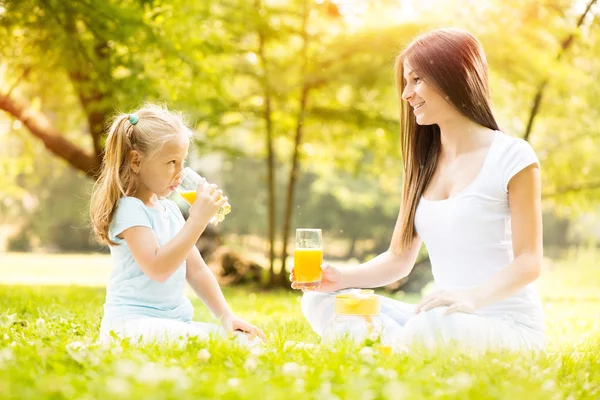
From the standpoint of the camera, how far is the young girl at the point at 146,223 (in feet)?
11.2

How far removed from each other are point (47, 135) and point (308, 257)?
7550 mm

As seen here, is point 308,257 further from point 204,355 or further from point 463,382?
point 463,382

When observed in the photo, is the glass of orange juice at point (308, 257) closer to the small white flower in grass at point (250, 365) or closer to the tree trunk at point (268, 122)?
the small white flower in grass at point (250, 365)

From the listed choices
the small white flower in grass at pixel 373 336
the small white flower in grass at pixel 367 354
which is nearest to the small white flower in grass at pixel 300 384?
the small white flower in grass at pixel 367 354

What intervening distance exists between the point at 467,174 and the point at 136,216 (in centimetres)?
164

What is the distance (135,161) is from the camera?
3615 millimetres

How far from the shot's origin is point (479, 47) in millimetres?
3525

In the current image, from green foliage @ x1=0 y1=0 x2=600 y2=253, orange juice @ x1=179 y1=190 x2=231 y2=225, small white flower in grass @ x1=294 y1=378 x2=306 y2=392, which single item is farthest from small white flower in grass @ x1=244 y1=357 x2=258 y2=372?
green foliage @ x1=0 y1=0 x2=600 y2=253

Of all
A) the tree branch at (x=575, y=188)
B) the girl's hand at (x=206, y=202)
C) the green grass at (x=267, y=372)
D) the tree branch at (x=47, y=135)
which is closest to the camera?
the green grass at (x=267, y=372)

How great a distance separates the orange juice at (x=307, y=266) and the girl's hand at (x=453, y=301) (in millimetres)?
635

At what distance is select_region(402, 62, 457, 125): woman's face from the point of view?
352 cm

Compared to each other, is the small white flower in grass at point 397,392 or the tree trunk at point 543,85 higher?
the tree trunk at point 543,85

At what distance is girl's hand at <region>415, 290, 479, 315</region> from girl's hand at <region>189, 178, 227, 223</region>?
1.08m

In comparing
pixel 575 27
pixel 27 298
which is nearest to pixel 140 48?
pixel 27 298
